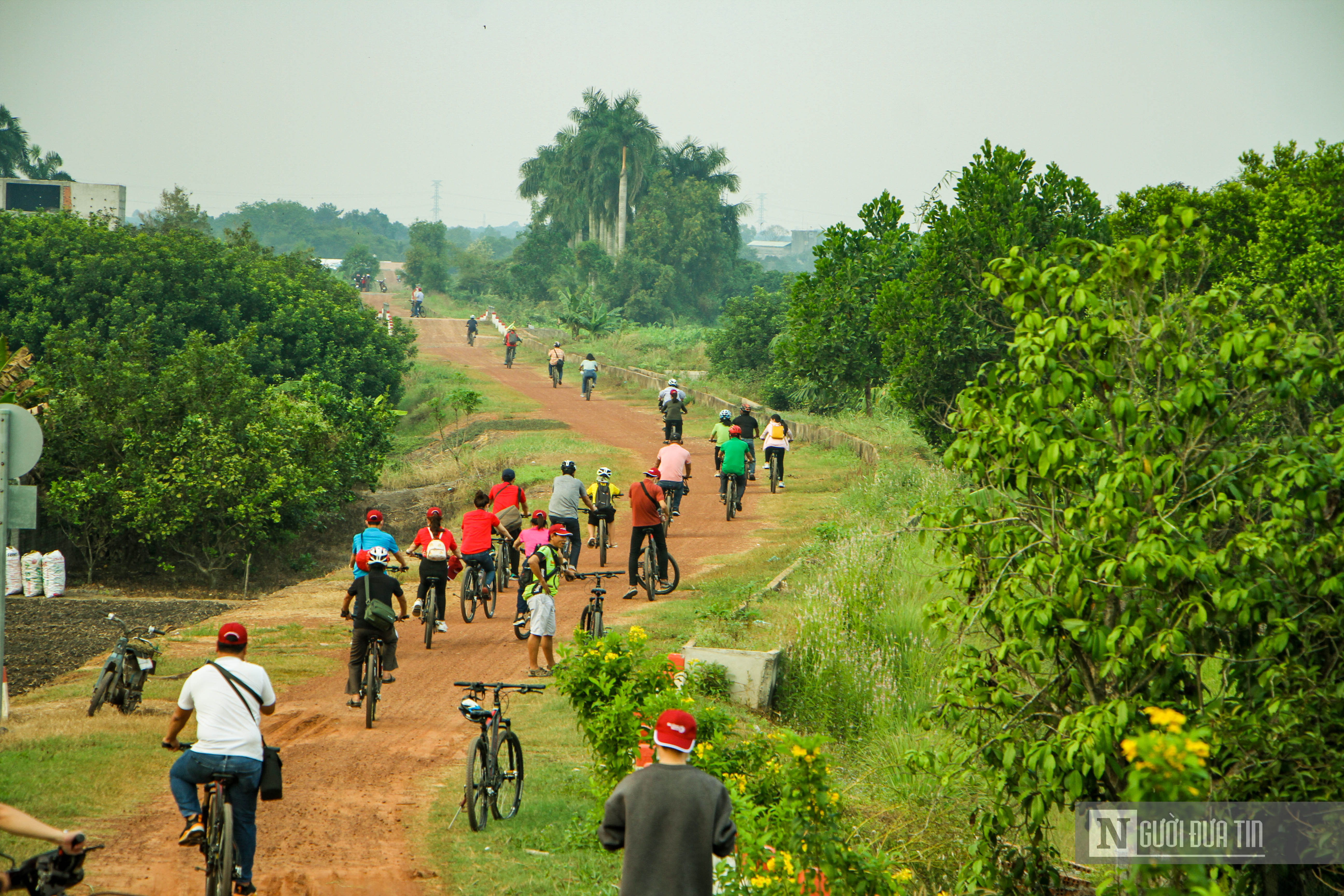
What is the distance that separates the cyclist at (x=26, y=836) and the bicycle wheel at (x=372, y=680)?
17.9ft

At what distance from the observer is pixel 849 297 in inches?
1061

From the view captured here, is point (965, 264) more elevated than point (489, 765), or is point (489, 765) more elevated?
point (965, 264)

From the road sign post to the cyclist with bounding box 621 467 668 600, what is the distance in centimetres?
804

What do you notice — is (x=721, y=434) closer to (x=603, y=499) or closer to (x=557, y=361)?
(x=603, y=499)

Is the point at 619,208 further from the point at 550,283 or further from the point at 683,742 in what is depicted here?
the point at 683,742

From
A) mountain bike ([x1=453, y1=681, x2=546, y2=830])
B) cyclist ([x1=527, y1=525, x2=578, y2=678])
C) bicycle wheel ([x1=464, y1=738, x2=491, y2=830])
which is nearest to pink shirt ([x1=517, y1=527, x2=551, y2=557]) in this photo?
cyclist ([x1=527, y1=525, x2=578, y2=678])

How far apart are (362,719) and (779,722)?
165 inches

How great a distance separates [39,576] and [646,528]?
36.6ft

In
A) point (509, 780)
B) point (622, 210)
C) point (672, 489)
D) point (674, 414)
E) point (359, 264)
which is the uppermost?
point (622, 210)

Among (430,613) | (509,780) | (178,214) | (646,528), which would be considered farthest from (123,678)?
(178,214)

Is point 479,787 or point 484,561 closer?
point 479,787

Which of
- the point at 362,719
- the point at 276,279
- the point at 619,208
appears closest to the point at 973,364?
the point at 362,719

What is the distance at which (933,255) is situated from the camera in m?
22.3

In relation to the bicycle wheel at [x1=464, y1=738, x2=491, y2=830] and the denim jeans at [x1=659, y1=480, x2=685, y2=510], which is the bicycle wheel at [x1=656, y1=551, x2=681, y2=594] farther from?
the bicycle wheel at [x1=464, y1=738, x2=491, y2=830]
